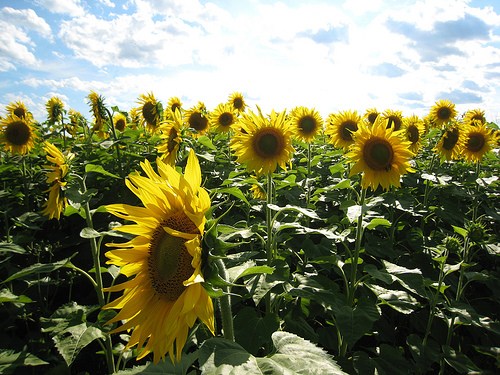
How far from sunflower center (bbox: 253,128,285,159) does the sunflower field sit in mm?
12

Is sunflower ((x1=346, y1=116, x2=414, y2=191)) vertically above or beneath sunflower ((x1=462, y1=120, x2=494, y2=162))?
beneath

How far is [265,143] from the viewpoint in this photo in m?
3.22

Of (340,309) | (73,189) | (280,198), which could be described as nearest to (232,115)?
(280,198)

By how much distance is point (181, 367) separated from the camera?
1.34 meters

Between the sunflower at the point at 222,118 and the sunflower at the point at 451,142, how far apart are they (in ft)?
13.3

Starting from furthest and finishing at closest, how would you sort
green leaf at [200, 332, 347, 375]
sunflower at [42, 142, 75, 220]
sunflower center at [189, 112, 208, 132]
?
sunflower center at [189, 112, 208, 132]
sunflower at [42, 142, 75, 220]
green leaf at [200, 332, 347, 375]

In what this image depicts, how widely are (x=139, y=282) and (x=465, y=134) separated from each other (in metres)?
5.93

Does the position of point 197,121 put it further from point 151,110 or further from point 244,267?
point 244,267

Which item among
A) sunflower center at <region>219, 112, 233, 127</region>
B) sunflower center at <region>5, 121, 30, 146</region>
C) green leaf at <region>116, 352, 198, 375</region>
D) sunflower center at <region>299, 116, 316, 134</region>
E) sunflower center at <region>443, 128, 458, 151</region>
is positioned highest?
sunflower center at <region>219, 112, 233, 127</region>

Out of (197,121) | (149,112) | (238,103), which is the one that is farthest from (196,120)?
(238,103)

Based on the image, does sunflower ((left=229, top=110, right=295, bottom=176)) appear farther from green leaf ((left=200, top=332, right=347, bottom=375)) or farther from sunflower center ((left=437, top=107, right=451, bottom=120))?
sunflower center ((left=437, top=107, right=451, bottom=120))

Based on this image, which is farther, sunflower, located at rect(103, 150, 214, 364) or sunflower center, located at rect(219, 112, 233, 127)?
sunflower center, located at rect(219, 112, 233, 127)

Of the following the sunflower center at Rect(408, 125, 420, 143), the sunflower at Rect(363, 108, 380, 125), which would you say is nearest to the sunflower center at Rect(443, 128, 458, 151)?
the sunflower center at Rect(408, 125, 420, 143)

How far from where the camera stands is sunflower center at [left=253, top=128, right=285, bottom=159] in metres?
3.21
